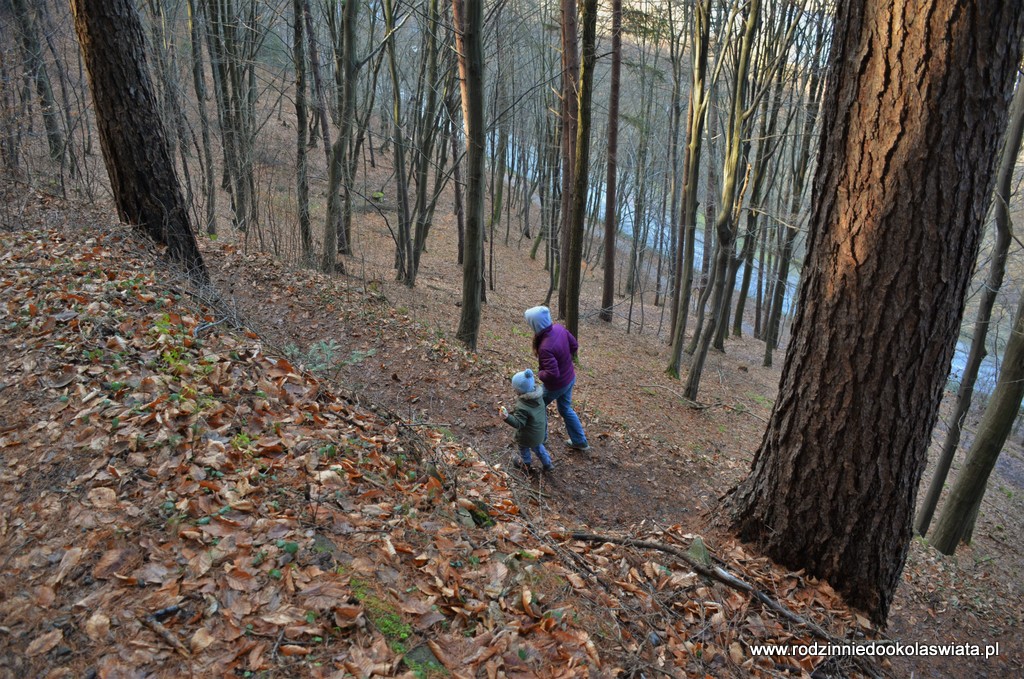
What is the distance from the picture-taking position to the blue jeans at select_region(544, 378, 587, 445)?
6.32 meters

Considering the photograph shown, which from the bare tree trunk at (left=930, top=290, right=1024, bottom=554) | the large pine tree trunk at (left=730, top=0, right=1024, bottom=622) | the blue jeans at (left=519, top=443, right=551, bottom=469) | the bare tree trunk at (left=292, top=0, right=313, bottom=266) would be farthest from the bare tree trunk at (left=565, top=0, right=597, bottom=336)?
the bare tree trunk at (left=930, top=290, right=1024, bottom=554)

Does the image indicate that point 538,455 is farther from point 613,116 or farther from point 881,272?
point 613,116

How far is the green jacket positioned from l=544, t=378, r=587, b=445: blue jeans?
505 millimetres

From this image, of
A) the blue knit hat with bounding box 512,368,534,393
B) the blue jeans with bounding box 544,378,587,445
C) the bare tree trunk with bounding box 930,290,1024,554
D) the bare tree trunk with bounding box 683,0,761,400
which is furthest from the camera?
the bare tree trunk with bounding box 683,0,761,400

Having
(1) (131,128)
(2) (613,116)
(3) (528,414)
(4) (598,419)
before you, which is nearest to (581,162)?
(4) (598,419)

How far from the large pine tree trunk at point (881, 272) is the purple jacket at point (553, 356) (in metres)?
2.78

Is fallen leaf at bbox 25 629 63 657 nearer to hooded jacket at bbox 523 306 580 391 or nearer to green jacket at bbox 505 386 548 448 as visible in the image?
green jacket at bbox 505 386 548 448

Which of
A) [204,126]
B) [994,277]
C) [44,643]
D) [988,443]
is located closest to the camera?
[44,643]

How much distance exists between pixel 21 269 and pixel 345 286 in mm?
5155

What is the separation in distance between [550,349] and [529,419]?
90 cm

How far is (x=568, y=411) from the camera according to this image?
6559mm

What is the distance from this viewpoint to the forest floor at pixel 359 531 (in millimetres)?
2244

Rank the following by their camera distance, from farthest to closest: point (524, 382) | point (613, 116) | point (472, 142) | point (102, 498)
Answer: point (613, 116), point (472, 142), point (524, 382), point (102, 498)

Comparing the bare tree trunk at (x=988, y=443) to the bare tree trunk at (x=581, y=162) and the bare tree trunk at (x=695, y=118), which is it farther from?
the bare tree trunk at (x=581, y=162)
